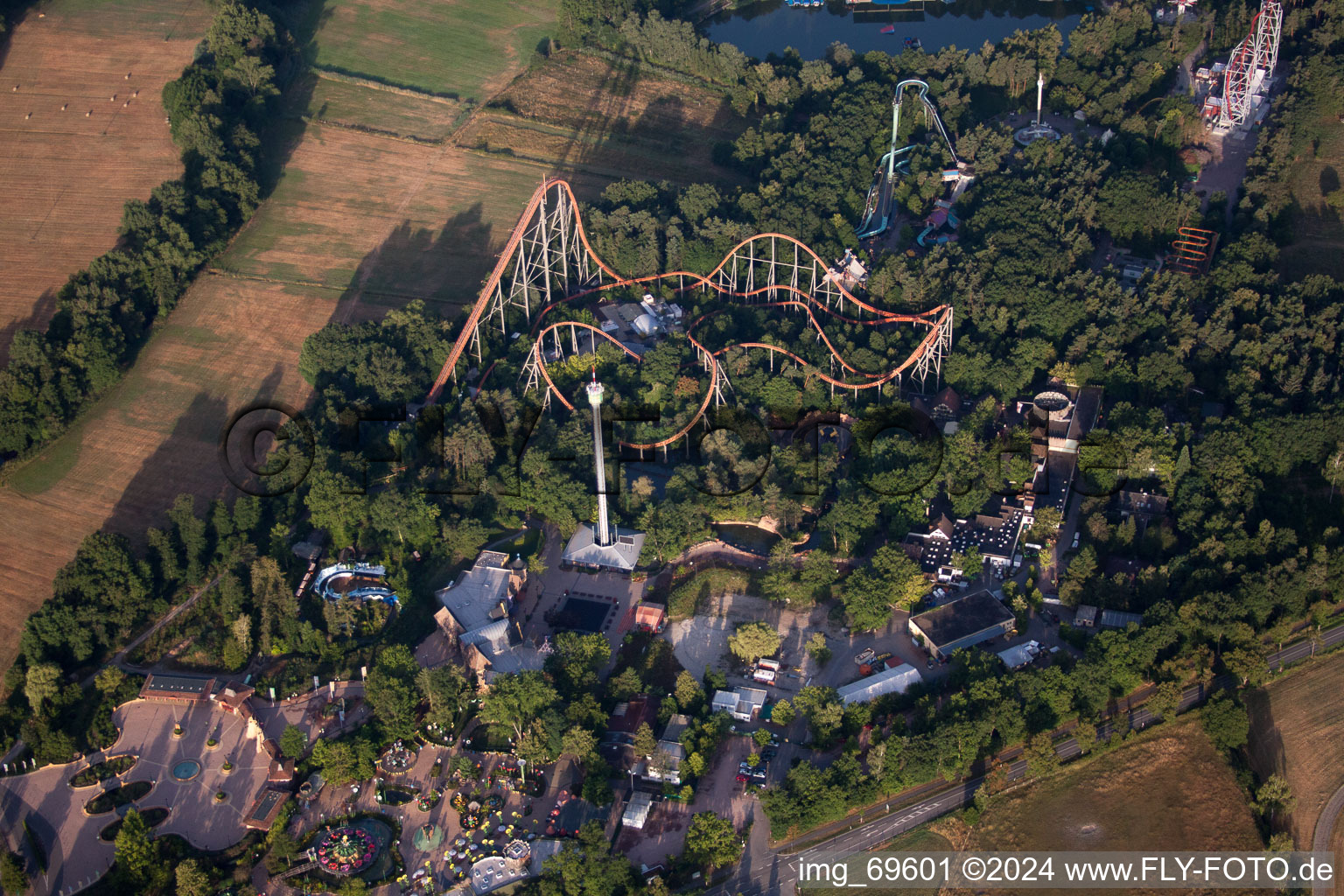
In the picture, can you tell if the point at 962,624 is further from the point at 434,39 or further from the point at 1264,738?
the point at 434,39

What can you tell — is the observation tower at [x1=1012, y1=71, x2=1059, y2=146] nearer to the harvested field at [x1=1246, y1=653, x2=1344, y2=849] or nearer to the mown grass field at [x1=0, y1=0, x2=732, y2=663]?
the mown grass field at [x1=0, y1=0, x2=732, y2=663]

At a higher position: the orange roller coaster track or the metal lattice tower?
the orange roller coaster track

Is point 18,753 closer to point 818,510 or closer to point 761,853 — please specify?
point 761,853

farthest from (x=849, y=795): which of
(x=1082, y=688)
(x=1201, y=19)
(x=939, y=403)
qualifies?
(x=1201, y=19)

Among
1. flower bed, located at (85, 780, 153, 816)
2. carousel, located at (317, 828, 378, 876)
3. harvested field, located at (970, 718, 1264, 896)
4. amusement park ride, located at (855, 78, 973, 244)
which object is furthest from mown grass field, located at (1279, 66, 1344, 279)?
flower bed, located at (85, 780, 153, 816)

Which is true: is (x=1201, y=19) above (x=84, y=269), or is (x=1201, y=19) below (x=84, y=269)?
above

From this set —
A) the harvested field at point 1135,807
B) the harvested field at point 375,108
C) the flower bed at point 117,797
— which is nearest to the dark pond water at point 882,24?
the harvested field at point 375,108
